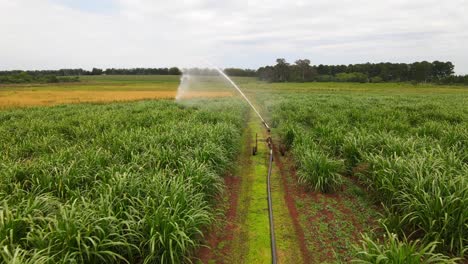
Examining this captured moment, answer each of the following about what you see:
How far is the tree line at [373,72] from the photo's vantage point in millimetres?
84569

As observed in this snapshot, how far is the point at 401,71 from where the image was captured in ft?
318

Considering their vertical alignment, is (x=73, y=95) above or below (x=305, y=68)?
below

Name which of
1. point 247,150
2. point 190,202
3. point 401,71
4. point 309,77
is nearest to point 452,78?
point 401,71

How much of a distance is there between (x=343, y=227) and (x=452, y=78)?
10600cm

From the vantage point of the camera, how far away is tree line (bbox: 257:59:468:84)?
277 ft

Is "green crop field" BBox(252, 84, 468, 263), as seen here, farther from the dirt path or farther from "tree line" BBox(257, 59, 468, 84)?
"tree line" BBox(257, 59, 468, 84)

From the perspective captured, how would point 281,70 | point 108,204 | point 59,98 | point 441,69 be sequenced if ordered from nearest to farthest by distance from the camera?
point 108,204
point 59,98
point 281,70
point 441,69

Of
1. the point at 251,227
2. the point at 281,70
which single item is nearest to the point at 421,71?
the point at 281,70

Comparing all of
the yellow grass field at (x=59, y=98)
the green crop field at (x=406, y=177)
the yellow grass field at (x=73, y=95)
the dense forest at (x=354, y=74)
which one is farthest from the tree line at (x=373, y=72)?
the green crop field at (x=406, y=177)

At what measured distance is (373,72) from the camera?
105m

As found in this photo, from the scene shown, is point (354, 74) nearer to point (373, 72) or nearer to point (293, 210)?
point (373, 72)

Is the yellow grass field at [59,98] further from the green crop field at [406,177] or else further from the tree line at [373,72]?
the tree line at [373,72]

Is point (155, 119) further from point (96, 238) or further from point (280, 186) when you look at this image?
point (96, 238)

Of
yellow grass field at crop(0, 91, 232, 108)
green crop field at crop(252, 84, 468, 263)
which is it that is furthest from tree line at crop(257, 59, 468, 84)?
green crop field at crop(252, 84, 468, 263)
